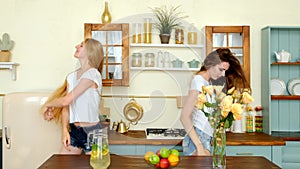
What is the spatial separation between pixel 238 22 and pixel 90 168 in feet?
7.42

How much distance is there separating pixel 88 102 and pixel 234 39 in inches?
62.6

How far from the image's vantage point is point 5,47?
3.71m

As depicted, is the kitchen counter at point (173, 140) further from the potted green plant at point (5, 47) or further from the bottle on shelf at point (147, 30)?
the potted green plant at point (5, 47)

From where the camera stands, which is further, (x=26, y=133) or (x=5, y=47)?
(x=5, y=47)

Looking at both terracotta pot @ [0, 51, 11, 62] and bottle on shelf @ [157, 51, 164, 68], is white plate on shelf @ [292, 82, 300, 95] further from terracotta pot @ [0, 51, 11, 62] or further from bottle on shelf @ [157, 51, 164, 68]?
terracotta pot @ [0, 51, 11, 62]

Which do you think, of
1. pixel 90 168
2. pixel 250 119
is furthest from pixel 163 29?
pixel 90 168

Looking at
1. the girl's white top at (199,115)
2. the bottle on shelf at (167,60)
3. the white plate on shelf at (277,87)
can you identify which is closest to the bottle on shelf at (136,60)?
the bottle on shelf at (167,60)

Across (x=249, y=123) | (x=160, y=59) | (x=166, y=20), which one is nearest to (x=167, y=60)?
(x=160, y=59)

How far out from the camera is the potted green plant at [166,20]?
355 centimetres

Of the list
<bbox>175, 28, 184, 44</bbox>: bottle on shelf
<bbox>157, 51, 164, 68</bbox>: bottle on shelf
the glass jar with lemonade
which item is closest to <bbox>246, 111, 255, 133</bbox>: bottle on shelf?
<bbox>175, 28, 184, 44</bbox>: bottle on shelf

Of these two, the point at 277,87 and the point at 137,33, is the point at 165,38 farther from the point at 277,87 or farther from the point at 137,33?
the point at 277,87

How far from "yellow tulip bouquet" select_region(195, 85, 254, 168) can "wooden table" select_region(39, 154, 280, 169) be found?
0.52 feet

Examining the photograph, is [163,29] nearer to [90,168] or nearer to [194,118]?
[194,118]

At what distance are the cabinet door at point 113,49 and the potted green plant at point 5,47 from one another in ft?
2.27
